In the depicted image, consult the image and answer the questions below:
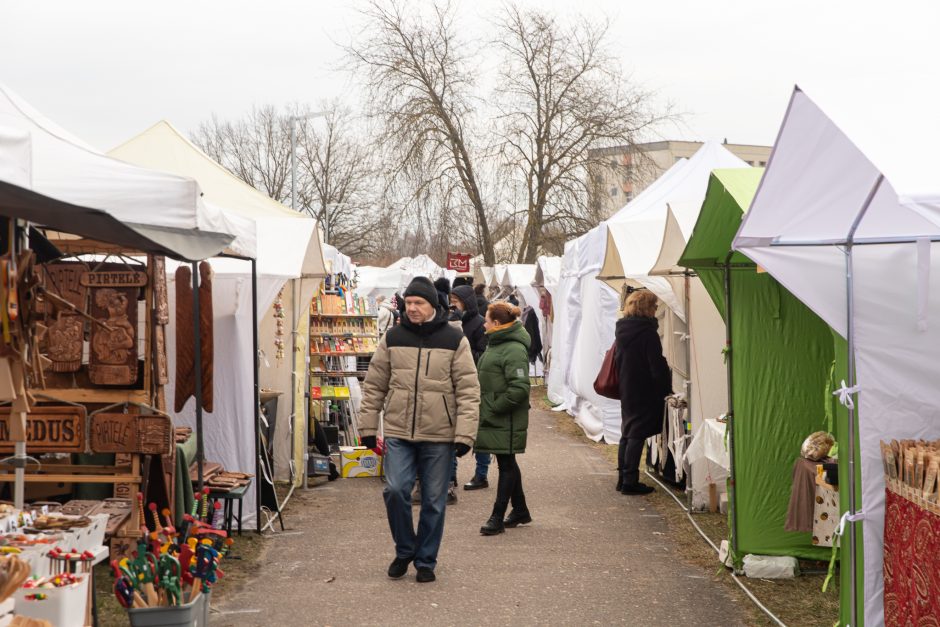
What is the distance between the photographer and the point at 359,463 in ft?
38.3

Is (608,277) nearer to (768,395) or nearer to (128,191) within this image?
(768,395)

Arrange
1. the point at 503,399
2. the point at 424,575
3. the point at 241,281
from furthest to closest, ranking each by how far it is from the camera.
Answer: the point at 241,281
the point at 503,399
the point at 424,575

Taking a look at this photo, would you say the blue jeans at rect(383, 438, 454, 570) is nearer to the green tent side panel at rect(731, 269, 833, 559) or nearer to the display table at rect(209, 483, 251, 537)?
the display table at rect(209, 483, 251, 537)

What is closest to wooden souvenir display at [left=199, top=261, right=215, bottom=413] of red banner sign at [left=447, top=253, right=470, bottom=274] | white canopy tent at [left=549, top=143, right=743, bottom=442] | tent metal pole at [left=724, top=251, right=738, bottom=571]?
tent metal pole at [left=724, top=251, right=738, bottom=571]

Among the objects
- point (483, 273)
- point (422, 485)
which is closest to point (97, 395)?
point (422, 485)

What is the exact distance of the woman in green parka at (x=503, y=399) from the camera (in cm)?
830

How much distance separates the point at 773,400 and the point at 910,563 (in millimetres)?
2643

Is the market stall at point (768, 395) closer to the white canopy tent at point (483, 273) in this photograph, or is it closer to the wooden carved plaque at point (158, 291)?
the wooden carved plaque at point (158, 291)

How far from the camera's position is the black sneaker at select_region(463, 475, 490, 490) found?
10766mm

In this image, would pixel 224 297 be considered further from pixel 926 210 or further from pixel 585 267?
pixel 585 267

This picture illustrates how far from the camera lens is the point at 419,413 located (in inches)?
271

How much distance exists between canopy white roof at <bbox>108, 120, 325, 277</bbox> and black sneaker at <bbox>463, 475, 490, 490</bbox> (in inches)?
103

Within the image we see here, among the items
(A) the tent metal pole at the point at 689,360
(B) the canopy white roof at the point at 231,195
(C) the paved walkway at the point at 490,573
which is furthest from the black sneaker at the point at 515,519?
(B) the canopy white roof at the point at 231,195

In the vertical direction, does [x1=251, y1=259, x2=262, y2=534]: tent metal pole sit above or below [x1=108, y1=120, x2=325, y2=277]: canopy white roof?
below
